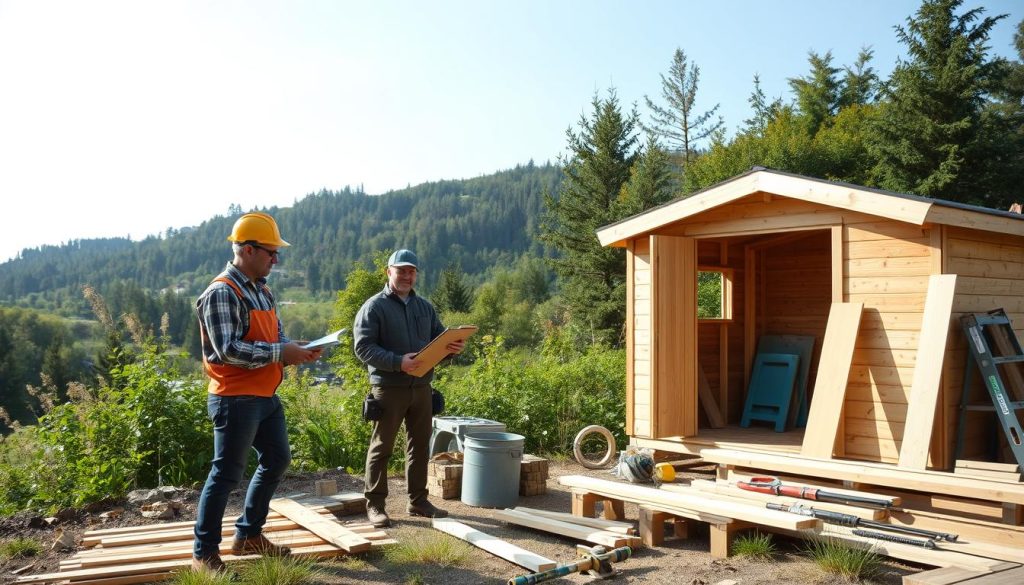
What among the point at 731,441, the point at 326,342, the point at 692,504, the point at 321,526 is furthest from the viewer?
the point at 731,441

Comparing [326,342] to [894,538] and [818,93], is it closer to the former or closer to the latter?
[894,538]

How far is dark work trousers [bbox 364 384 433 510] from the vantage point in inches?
221

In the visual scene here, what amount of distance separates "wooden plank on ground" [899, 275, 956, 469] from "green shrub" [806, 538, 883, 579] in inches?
51.9

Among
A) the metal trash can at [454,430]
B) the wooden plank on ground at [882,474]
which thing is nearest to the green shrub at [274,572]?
the metal trash can at [454,430]

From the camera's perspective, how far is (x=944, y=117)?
892 inches

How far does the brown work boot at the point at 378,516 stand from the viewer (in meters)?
5.55

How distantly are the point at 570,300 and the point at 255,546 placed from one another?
23.7 meters

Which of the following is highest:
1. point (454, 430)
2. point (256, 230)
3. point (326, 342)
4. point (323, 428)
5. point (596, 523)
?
point (256, 230)

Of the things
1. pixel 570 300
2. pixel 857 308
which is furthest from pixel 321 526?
pixel 570 300

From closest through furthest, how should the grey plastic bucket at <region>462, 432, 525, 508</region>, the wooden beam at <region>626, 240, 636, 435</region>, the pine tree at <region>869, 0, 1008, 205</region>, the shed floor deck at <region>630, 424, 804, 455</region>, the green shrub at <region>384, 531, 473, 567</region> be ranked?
the green shrub at <region>384, 531, 473, 567</region>, the grey plastic bucket at <region>462, 432, 525, 508</region>, the shed floor deck at <region>630, 424, 804, 455</region>, the wooden beam at <region>626, 240, 636, 435</region>, the pine tree at <region>869, 0, 1008, 205</region>

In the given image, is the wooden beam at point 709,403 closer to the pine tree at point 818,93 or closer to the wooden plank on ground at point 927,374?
the wooden plank on ground at point 927,374

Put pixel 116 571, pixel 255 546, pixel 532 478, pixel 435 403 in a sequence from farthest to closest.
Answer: pixel 532 478, pixel 435 403, pixel 255 546, pixel 116 571

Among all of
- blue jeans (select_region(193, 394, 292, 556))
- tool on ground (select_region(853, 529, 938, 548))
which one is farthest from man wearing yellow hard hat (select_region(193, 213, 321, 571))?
tool on ground (select_region(853, 529, 938, 548))

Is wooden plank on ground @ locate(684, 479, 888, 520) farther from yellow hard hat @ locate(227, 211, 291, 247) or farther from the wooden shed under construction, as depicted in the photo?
yellow hard hat @ locate(227, 211, 291, 247)
